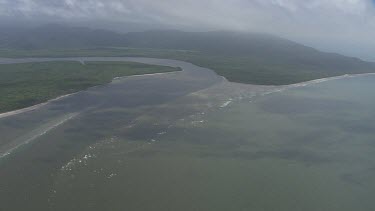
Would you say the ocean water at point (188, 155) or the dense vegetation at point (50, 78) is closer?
the ocean water at point (188, 155)

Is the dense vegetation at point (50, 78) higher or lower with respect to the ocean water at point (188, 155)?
lower

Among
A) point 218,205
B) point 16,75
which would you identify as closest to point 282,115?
point 218,205

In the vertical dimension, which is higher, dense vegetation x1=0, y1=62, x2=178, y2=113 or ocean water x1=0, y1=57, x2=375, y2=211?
ocean water x1=0, y1=57, x2=375, y2=211

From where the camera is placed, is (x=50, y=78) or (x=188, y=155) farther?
(x=50, y=78)

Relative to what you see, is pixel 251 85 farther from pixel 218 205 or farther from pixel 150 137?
pixel 218 205

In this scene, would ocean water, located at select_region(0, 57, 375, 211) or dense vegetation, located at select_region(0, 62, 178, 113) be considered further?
dense vegetation, located at select_region(0, 62, 178, 113)

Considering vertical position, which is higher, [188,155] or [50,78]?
[188,155]
